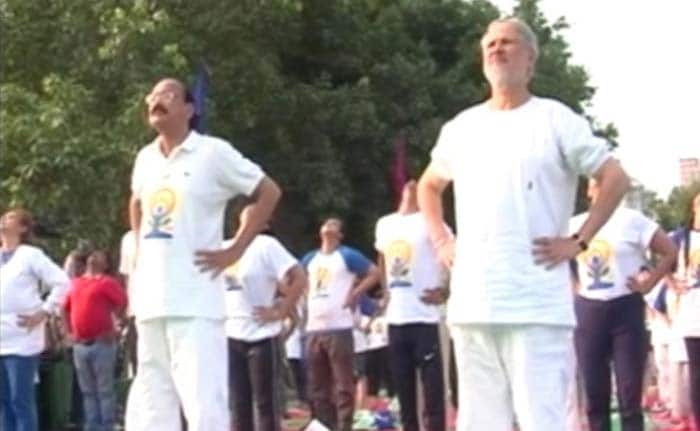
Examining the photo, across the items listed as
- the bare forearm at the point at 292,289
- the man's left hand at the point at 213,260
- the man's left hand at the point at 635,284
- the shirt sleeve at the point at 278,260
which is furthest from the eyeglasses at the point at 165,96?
the shirt sleeve at the point at 278,260

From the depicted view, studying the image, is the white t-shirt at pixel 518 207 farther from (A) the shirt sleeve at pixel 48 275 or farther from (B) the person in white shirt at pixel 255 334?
(A) the shirt sleeve at pixel 48 275

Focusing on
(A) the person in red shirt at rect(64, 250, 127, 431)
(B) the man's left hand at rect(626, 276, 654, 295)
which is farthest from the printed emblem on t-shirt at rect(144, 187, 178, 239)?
(A) the person in red shirt at rect(64, 250, 127, 431)

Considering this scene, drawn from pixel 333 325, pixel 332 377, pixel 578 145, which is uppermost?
pixel 578 145

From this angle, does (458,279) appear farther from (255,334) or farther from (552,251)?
(255,334)

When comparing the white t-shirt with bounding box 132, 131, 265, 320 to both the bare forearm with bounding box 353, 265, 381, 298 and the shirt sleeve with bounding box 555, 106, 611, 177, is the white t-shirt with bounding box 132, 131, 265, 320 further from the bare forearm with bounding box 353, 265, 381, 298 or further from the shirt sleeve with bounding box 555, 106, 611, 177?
the bare forearm with bounding box 353, 265, 381, 298

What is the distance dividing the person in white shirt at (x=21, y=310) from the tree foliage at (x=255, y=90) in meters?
15.2

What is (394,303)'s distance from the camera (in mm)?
14516

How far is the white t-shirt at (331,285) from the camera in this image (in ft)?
53.2

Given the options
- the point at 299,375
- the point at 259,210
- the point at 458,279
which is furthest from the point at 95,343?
the point at 458,279

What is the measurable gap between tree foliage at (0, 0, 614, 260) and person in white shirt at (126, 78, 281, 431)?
20.8 meters

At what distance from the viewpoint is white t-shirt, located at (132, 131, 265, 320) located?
9.02 meters

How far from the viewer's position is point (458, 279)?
7738 mm

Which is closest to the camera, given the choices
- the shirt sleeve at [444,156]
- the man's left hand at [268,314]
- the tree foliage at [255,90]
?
the shirt sleeve at [444,156]

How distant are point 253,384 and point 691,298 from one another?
3401mm
